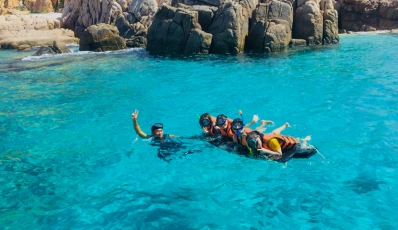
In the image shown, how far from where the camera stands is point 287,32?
24719 mm

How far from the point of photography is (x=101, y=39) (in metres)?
28.6

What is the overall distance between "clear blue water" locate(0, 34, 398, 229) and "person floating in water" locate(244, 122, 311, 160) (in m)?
0.46

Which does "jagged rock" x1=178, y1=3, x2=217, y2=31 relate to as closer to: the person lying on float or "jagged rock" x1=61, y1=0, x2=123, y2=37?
"jagged rock" x1=61, y1=0, x2=123, y2=37

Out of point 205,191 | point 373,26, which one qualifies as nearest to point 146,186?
point 205,191

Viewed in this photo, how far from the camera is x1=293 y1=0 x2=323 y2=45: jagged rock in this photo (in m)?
25.4

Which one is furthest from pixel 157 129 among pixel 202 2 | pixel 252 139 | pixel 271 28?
pixel 202 2

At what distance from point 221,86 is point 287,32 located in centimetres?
1089

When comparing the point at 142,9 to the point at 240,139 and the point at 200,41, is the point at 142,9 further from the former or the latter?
the point at 240,139

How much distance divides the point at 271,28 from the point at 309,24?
10.6 feet

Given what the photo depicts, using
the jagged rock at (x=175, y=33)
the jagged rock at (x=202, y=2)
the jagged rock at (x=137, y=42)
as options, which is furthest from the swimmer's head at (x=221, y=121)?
the jagged rock at (x=137, y=42)

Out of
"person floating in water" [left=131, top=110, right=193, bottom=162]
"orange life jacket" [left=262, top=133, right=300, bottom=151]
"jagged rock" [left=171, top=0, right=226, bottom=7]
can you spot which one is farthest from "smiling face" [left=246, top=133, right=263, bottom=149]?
"jagged rock" [left=171, top=0, right=226, bottom=7]

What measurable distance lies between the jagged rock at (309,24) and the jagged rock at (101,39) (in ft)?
44.7

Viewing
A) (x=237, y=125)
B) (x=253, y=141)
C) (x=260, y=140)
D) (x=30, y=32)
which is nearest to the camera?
(x=253, y=141)

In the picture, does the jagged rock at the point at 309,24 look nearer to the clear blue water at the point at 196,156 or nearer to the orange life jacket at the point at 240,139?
the clear blue water at the point at 196,156
